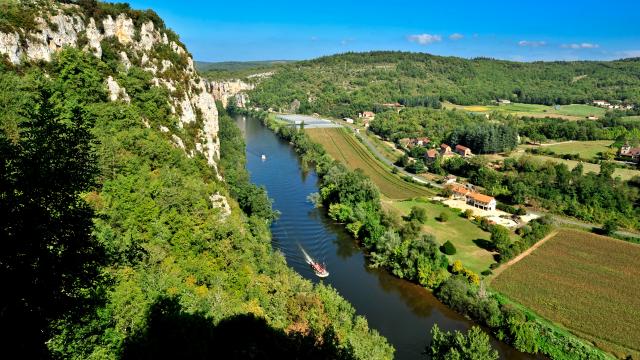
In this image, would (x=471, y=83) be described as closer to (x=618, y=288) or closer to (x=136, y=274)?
(x=618, y=288)

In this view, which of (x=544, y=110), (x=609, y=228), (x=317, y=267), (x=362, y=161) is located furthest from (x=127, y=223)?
→ (x=544, y=110)

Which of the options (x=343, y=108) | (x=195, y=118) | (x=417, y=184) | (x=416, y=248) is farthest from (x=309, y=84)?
(x=416, y=248)

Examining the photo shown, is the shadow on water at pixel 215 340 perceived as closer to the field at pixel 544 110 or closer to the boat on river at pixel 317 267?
the boat on river at pixel 317 267

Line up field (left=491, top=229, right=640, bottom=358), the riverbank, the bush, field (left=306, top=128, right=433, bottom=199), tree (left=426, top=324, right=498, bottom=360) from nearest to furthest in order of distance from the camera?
tree (left=426, top=324, right=498, bottom=360) → the riverbank → field (left=491, top=229, right=640, bottom=358) → the bush → field (left=306, top=128, right=433, bottom=199)

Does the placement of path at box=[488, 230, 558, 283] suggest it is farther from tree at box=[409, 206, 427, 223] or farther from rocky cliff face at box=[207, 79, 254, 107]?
rocky cliff face at box=[207, 79, 254, 107]

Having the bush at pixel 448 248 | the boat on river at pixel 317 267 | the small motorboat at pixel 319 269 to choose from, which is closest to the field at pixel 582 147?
the bush at pixel 448 248

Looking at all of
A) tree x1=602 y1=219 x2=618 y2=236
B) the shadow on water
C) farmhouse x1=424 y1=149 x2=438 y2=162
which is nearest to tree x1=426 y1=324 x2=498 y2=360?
the shadow on water
